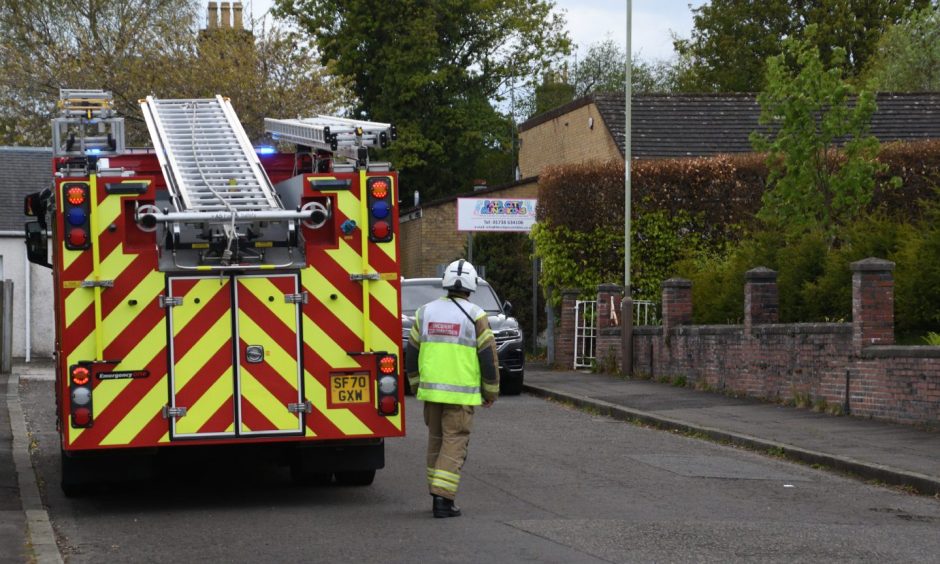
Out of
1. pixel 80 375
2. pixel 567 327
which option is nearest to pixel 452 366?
pixel 80 375

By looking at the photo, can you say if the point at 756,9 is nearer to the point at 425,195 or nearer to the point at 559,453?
the point at 425,195

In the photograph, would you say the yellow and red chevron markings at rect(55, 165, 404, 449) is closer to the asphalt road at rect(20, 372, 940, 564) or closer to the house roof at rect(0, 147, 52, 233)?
the asphalt road at rect(20, 372, 940, 564)

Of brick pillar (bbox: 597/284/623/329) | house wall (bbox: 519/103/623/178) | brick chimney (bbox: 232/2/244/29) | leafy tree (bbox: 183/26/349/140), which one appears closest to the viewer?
brick pillar (bbox: 597/284/623/329)

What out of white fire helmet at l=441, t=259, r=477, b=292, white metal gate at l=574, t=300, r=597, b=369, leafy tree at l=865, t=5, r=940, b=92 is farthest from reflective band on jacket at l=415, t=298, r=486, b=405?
leafy tree at l=865, t=5, r=940, b=92

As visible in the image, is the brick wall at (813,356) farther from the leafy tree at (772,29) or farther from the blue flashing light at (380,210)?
the leafy tree at (772,29)

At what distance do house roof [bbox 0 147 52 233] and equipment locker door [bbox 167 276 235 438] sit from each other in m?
24.7

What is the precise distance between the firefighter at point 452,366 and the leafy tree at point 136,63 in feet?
95.6

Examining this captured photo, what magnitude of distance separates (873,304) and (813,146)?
6671mm

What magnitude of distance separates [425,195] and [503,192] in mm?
14716

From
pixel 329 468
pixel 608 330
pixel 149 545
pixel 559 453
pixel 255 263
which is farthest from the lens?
pixel 608 330

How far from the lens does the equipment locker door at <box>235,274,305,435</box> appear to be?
10086 mm

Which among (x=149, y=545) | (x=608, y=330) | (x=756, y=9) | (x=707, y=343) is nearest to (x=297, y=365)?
(x=149, y=545)

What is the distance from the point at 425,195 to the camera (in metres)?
53.9

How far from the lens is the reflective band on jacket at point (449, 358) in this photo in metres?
10.0
